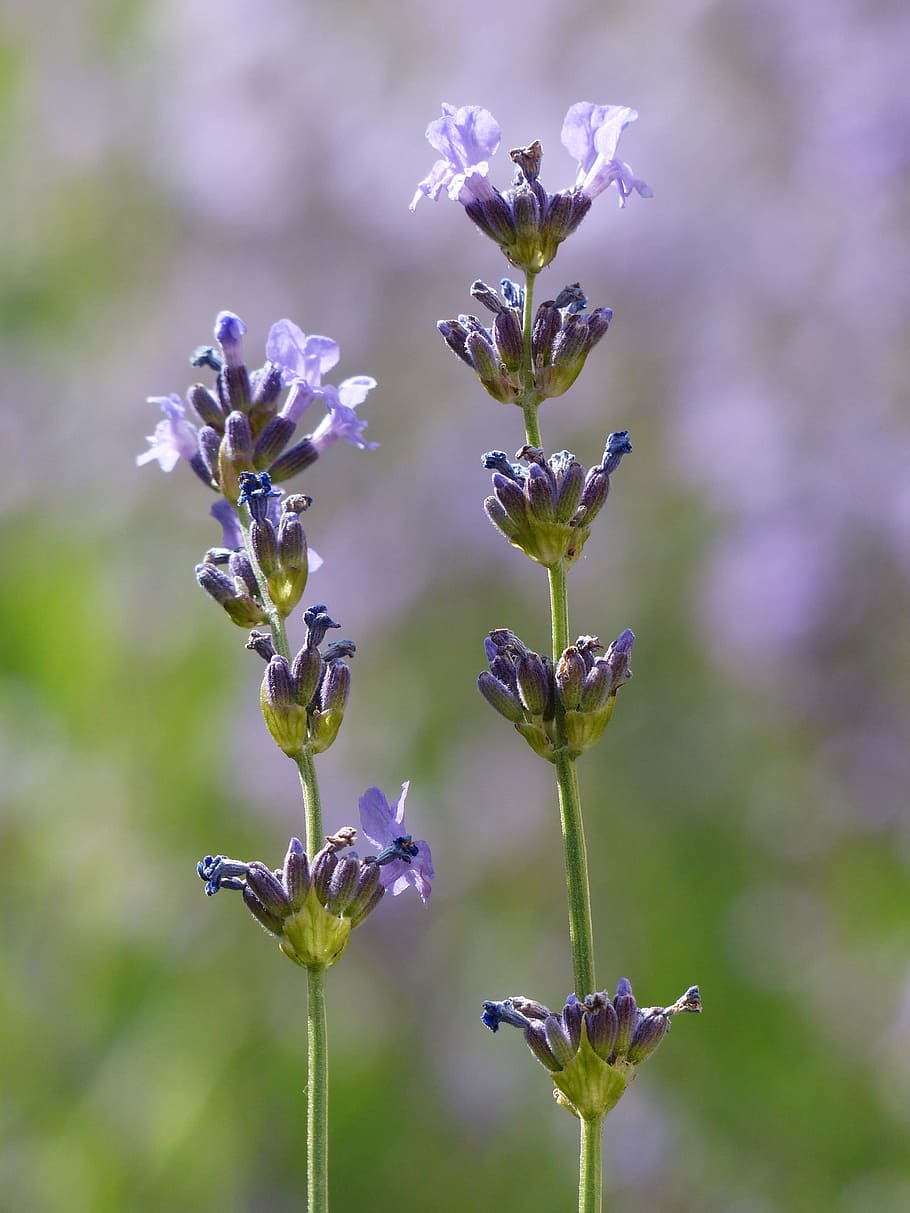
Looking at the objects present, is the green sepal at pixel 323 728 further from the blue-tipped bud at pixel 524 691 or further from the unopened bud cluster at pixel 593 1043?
the unopened bud cluster at pixel 593 1043

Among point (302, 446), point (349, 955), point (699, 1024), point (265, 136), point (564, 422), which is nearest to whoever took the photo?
point (302, 446)

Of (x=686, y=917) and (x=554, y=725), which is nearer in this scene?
(x=554, y=725)

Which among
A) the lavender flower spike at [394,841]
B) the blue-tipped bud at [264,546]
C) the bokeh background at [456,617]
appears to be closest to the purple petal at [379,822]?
the lavender flower spike at [394,841]

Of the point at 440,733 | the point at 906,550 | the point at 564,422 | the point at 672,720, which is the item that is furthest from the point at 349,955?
the point at 564,422

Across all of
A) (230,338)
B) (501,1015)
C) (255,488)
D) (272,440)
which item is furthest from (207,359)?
(501,1015)

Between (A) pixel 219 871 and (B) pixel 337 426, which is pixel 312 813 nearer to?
(A) pixel 219 871

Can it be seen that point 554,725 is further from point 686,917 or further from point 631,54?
point 631,54

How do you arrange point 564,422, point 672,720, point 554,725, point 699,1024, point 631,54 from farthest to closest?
point 631,54, point 564,422, point 672,720, point 699,1024, point 554,725
